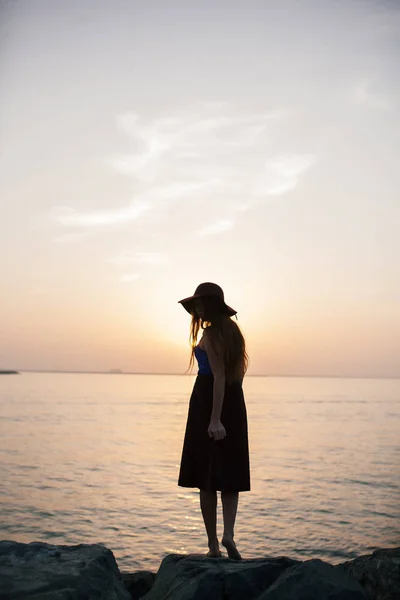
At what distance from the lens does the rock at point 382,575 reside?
4777 millimetres

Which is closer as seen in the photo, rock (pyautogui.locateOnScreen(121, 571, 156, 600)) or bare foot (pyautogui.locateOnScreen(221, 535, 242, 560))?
bare foot (pyautogui.locateOnScreen(221, 535, 242, 560))

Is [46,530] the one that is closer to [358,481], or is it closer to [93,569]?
[93,569]

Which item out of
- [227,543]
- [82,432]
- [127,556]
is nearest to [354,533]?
[127,556]

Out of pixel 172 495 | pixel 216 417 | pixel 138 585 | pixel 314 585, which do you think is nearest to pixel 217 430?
pixel 216 417

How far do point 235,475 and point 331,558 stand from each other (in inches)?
317

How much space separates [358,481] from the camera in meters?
22.5

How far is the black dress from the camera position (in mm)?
5719

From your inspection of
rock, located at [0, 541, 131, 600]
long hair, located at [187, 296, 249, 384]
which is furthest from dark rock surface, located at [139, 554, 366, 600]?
long hair, located at [187, 296, 249, 384]

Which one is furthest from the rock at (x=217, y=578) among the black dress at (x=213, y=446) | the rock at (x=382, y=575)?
the black dress at (x=213, y=446)

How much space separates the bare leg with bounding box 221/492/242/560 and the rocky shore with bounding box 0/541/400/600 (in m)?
0.31

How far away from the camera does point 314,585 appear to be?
13.5 feet

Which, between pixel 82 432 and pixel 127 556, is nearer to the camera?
pixel 127 556

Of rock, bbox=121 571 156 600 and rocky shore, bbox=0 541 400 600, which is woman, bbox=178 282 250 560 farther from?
rock, bbox=121 571 156 600

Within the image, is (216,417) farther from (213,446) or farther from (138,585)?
(138,585)
